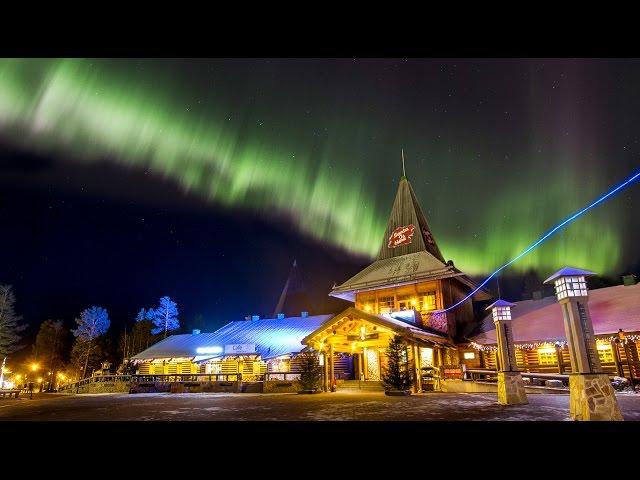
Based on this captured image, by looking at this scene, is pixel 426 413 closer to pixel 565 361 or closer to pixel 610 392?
pixel 610 392

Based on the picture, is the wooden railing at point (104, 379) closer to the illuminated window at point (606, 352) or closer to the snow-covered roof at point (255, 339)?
the snow-covered roof at point (255, 339)

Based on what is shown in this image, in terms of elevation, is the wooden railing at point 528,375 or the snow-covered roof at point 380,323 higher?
the snow-covered roof at point 380,323

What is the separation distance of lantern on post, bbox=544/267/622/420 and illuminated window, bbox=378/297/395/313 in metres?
22.5

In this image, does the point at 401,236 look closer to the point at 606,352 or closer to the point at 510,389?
the point at 606,352

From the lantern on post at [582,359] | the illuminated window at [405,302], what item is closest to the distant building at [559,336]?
the illuminated window at [405,302]

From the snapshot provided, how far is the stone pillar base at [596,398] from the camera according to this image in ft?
28.5

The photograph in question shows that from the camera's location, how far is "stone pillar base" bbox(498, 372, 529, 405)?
45.1 ft

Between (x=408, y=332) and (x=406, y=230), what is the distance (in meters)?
16.9

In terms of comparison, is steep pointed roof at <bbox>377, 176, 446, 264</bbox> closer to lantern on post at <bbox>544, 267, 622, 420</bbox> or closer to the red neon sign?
the red neon sign

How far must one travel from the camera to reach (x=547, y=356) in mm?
27359

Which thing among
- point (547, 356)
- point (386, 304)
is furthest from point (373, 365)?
point (547, 356)

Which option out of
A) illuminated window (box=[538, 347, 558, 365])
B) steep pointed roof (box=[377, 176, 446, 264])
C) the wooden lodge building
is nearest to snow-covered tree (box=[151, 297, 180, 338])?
the wooden lodge building
